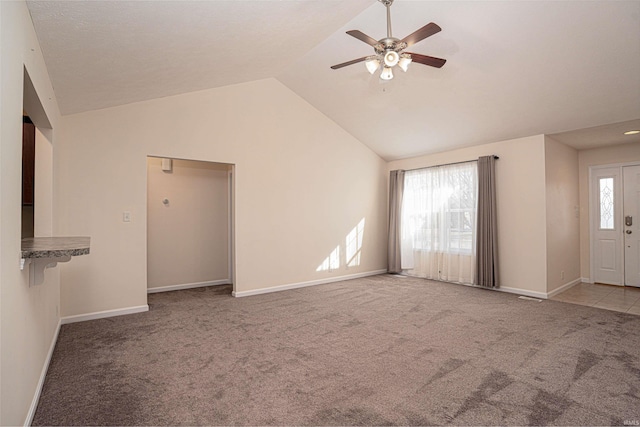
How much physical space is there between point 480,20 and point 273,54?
7.62ft

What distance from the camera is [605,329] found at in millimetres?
3520

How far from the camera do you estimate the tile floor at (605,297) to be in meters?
4.45

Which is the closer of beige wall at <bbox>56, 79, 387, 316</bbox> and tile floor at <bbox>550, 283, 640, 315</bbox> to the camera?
beige wall at <bbox>56, 79, 387, 316</bbox>

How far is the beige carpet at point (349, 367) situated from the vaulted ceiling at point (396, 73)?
2510mm

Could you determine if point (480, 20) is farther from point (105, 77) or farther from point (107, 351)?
point (107, 351)

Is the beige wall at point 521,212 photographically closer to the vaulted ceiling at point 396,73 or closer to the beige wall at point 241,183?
the vaulted ceiling at point 396,73

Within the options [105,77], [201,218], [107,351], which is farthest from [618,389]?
[201,218]

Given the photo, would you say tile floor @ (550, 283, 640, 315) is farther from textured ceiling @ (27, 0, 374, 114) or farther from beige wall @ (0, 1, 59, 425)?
beige wall @ (0, 1, 59, 425)

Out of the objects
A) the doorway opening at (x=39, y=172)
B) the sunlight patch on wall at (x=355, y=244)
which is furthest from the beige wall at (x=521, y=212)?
the doorway opening at (x=39, y=172)

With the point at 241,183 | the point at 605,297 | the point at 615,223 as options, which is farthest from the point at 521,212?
the point at 241,183

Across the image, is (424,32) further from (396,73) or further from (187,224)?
(187,224)

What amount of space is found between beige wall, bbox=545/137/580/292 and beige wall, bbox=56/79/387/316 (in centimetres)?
302

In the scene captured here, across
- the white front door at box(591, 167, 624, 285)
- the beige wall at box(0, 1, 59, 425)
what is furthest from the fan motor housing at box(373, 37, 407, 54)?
the white front door at box(591, 167, 624, 285)

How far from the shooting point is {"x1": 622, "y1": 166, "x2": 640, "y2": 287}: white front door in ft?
18.4
